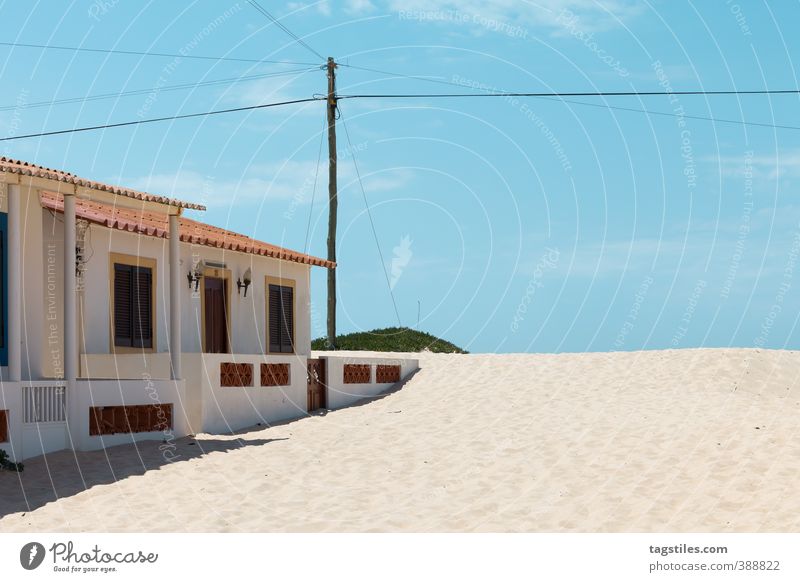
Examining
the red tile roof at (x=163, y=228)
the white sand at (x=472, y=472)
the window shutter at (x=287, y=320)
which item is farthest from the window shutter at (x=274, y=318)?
the white sand at (x=472, y=472)

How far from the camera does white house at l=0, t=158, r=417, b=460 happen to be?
15.4 meters

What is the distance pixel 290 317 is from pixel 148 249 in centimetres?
543

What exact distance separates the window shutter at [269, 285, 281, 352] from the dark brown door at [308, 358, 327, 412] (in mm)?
1467

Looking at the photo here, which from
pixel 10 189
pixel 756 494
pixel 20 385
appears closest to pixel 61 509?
pixel 20 385

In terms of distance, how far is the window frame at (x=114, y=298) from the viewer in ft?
64.0

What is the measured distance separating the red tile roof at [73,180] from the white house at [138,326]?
3 centimetres

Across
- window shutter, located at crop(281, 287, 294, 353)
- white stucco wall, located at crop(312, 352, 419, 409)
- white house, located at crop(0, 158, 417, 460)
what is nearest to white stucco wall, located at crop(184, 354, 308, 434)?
white house, located at crop(0, 158, 417, 460)

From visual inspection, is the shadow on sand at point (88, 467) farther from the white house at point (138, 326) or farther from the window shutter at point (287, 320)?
the window shutter at point (287, 320)

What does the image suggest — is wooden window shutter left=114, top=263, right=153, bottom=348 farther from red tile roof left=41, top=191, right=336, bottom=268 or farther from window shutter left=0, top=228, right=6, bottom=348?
window shutter left=0, top=228, right=6, bottom=348

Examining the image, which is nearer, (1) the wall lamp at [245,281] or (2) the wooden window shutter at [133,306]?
(2) the wooden window shutter at [133,306]

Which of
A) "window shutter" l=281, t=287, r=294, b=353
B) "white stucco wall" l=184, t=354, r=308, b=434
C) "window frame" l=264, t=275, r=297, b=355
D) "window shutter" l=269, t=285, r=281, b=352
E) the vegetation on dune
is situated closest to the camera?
"white stucco wall" l=184, t=354, r=308, b=434

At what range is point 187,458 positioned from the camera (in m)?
16.0

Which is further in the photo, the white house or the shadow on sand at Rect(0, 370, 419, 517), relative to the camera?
the white house
